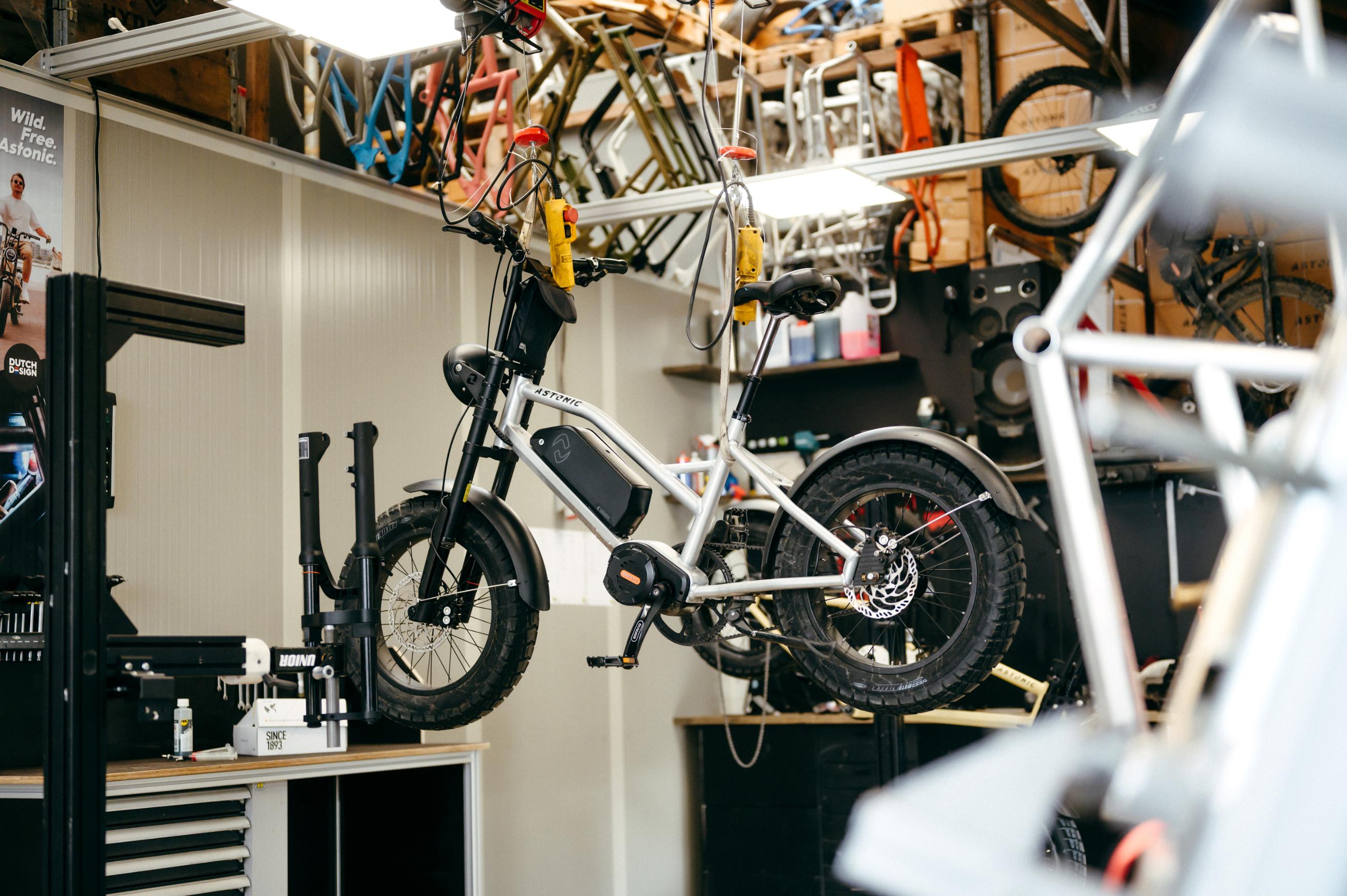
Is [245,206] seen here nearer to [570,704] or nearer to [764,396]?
[570,704]

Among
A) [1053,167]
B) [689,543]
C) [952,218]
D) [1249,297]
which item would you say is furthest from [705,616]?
[1053,167]

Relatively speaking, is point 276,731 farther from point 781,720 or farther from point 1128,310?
point 1128,310

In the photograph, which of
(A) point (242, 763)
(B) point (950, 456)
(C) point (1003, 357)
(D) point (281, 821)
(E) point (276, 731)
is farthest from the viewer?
(C) point (1003, 357)

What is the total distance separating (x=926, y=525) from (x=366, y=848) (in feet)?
7.85

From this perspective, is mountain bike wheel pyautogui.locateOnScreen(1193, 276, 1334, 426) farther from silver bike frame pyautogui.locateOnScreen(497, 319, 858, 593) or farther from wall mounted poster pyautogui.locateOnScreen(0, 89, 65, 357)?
wall mounted poster pyautogui.locateOnScreen(0, 89, 65, 357)

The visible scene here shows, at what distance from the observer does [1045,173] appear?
6.27 metres

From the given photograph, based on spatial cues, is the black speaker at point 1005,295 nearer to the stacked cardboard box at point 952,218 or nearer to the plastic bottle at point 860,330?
the stacked cardboard box at point 952,218

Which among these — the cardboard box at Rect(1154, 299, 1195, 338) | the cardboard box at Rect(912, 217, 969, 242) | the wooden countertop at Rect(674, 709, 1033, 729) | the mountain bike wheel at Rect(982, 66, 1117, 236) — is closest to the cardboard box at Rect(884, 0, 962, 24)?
the mountain bike wheel at Rect(982, 66, 1117, 236)

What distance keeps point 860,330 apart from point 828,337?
0.19m

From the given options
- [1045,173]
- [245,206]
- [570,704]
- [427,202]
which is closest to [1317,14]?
[245,206]

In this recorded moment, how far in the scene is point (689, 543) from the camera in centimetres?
347

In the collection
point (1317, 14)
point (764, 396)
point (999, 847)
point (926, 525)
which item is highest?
point (764, 396)

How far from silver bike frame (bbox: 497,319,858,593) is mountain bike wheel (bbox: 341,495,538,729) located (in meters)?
0.22

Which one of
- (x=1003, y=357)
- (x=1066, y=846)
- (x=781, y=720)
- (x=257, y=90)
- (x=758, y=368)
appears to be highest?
(x=257, y=90)
